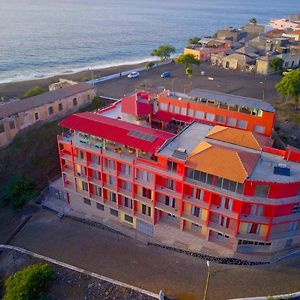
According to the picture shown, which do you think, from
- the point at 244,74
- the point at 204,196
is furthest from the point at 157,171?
the point at 244,74

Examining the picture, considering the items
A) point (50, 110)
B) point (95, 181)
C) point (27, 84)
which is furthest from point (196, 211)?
point (27, 84)

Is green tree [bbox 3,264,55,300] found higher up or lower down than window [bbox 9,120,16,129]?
lower down

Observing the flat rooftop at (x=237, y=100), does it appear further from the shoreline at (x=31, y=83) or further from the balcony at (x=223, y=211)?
the shoreline at (x=31, y=83)

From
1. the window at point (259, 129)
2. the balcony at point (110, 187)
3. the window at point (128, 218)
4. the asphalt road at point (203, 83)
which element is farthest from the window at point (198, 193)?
the asphalt road at point (203, 83)

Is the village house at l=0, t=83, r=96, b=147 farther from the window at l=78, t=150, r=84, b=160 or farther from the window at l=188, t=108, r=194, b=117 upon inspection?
the window at l=188, t=108, r=194, b=117

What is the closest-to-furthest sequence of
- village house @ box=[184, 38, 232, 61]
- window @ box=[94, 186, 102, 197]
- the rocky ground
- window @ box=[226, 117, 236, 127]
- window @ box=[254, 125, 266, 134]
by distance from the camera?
the rocky ground < window @ box=[94, 186, 102, 197] < window @ box=[254, 125, 266, 134] < window @ box=[226, 117, 236, 127] < village house @ box=[184, 38, 232, 61]

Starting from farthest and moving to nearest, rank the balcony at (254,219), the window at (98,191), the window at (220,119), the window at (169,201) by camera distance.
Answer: the window at (220,119) → the window at (98,191) → the window at (169,201) → the balcony at (254,219)

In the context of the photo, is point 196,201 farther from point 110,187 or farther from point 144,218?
point 110,187

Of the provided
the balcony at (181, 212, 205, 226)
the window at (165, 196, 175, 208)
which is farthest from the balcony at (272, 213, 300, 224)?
the window at (165, 196, 175, 208)
